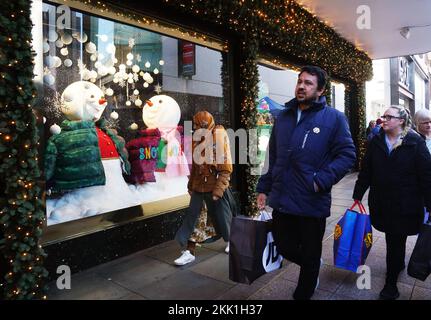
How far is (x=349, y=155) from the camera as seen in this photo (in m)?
2.68

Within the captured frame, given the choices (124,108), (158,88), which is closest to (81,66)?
(124,108)

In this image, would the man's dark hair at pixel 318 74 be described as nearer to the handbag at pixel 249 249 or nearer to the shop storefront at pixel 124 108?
the handbag at pixel 249 249

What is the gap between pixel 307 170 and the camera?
2.70 m

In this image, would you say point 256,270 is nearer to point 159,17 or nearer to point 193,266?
point 193,266

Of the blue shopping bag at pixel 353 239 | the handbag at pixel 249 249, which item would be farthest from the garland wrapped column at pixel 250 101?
the handbag at pixel 249 249

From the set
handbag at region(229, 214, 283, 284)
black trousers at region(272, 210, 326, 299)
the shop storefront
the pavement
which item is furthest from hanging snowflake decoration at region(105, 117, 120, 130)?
black trousers at region(272, 210, 326, 299)

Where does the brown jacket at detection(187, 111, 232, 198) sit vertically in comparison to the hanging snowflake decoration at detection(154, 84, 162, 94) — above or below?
below

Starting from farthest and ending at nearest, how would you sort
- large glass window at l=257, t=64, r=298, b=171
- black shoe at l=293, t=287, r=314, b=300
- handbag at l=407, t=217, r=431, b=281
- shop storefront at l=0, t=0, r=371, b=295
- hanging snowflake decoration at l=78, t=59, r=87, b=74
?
large glass window at l=257, t=64, r=298, b=171, hanging snowflake decoration at l=78, t=59, r=87, b=74, shop storefront at l=0, t=0, r=371, b=295, black shoe at l=293, t=287, r=314, b=300, handbag at l=407, t=217, r=431, b=281

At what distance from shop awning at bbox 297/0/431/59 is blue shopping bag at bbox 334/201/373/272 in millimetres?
5515

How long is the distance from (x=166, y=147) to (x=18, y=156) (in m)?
2.70

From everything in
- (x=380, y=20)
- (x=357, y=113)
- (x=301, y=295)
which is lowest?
(x=301, y=295)

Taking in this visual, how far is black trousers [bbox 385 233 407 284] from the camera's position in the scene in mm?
3021

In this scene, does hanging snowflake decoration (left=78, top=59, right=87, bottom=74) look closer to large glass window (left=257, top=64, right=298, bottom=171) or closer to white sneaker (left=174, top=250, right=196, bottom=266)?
white sneaker (left=174, top=250, right=196, bottom=266)

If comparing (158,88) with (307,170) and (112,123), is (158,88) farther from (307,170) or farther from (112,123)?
(307,170)
